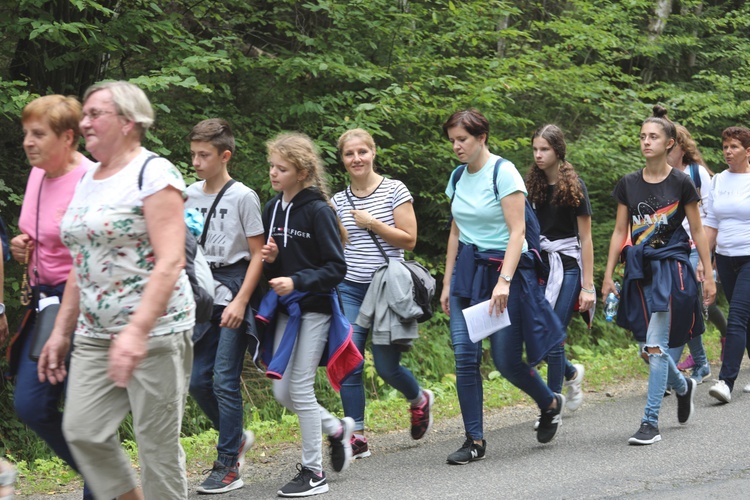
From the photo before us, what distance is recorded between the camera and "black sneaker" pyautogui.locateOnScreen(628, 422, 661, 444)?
6.09 meters

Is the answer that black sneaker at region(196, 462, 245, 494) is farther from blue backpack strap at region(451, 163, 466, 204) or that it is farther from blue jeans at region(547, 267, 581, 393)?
blue jeans at region(547, 267, 581, 393)

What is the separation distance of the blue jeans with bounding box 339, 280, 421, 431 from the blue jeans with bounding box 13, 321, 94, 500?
7.49 feet

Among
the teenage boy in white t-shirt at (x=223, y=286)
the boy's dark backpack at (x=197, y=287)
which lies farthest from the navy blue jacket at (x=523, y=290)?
the boy's dark backpack at (x=197, y=287)

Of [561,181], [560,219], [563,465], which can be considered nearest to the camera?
[563,465]

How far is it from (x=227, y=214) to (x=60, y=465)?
216 centimetres

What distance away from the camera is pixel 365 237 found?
617cm

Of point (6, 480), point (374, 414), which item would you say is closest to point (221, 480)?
point (6, 480)

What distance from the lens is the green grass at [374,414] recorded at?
230 inches

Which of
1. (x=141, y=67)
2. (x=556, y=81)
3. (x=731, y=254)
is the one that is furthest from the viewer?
(x=556, y=81)

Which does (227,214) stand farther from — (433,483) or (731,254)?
(731,254)

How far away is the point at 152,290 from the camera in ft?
11.4

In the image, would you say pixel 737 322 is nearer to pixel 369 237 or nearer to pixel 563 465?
pixel 563 465

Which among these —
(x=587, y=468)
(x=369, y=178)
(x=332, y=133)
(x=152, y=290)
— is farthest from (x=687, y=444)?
(x=332, y=133)

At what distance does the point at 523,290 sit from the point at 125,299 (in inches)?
117
